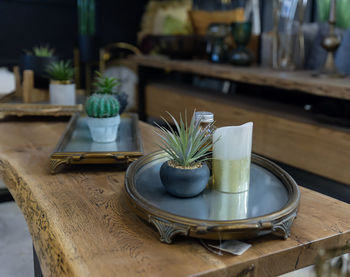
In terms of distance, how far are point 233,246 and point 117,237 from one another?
0.65 ft

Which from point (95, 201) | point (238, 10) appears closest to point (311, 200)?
point (95, 201)

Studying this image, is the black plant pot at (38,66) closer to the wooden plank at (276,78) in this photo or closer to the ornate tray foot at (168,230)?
the wooden plank at (276,78)

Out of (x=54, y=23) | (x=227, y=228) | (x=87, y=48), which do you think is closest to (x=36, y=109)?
(x=227, y=228)

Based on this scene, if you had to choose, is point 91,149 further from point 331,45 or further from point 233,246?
point 331,45

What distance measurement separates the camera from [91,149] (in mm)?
1160

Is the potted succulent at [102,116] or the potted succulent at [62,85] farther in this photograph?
the potted succulent at [62,85]

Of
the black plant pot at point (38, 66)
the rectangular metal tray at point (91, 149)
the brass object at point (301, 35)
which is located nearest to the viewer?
the rectangular metal tray at point (91, 149)

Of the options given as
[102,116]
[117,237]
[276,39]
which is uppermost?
[276,39]

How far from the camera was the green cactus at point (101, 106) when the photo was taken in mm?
1184

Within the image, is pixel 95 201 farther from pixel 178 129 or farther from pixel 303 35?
pixel 303 35

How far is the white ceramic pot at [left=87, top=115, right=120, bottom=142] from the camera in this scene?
1209 mm

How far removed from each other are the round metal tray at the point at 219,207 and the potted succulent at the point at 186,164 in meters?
0.02

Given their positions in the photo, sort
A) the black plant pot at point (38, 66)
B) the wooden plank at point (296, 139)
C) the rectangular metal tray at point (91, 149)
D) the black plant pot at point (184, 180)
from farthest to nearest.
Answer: the wooden plank at point (296, 139), the black plant pot at point (38, 66), the rectangular metal tray at point (91, 149), the black plant pot at point (184, 180)

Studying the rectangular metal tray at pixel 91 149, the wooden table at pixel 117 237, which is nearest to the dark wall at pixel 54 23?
the rectangular metal tray at pixel 91 149
